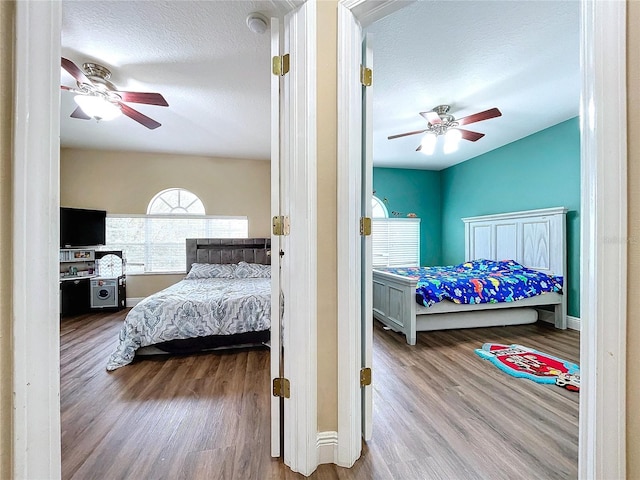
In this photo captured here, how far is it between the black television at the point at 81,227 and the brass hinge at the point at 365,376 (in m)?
4.91

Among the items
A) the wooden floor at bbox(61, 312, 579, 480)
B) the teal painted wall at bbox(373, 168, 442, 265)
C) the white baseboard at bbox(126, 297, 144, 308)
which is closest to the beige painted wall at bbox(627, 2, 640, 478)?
the wooden floor at bbox(61, 312, 579, 480)

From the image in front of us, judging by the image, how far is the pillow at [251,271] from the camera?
4305 millimetres

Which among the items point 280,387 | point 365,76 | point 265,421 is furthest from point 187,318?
point 365,76

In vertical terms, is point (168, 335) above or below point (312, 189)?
below

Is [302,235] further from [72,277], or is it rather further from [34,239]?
[72,277]

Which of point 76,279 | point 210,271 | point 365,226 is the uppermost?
point 365,226

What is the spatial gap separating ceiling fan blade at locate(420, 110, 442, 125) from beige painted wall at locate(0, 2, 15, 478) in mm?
3053

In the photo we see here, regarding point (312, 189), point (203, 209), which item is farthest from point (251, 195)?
point (312, 189)

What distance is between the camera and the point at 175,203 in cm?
496

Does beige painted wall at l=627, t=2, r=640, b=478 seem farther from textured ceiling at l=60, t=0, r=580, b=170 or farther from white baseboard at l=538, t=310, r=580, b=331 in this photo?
white baseboard at l=538, t=310, r=580, b=331

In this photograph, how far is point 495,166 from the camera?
4.66 m

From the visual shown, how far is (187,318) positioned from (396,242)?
14.1 feet

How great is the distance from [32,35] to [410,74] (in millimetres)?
2768

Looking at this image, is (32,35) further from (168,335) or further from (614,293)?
(168,335)
